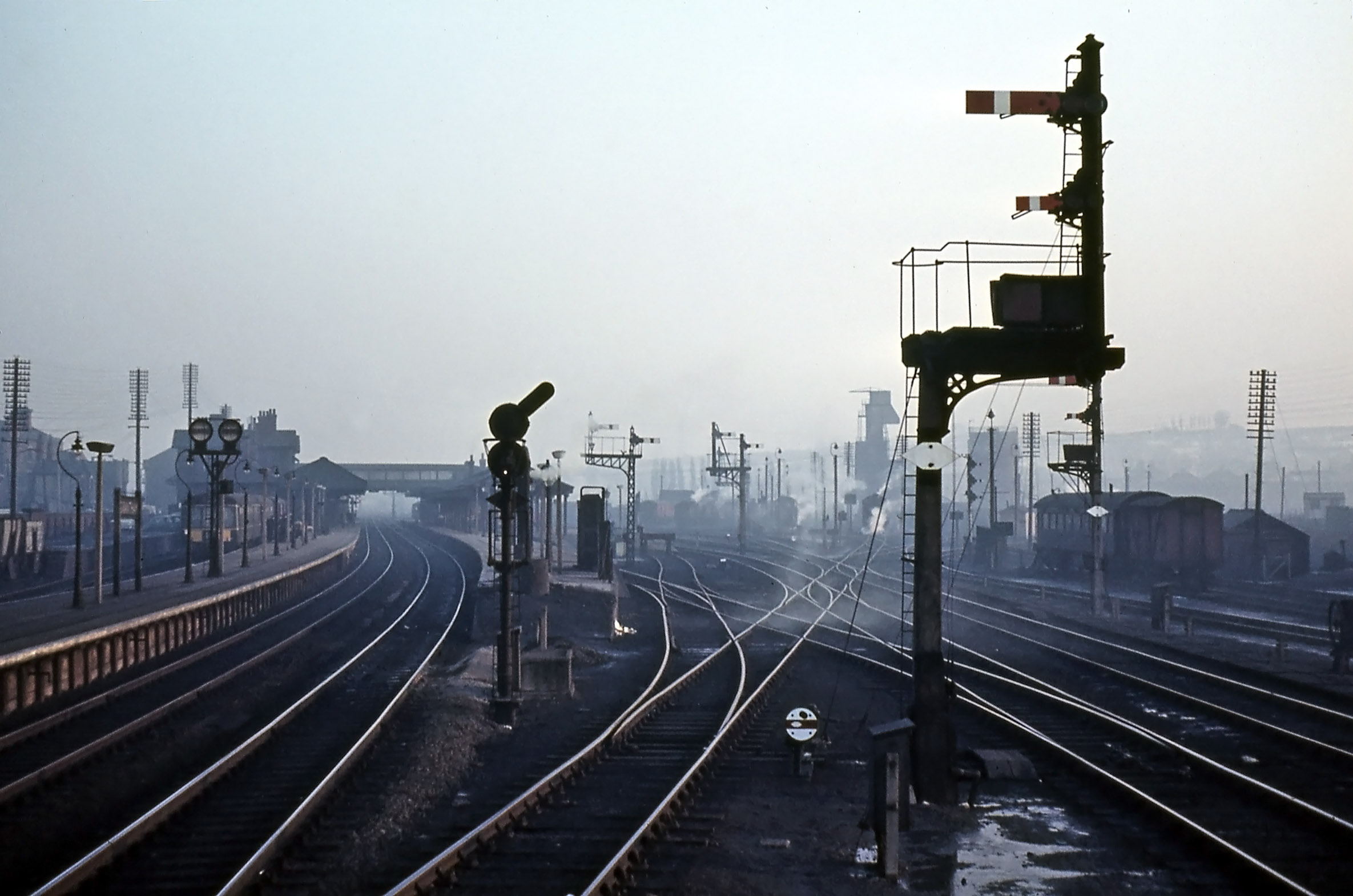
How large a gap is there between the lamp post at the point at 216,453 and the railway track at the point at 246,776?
10.2 metres

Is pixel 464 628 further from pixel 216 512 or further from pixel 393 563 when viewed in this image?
pixel 393 563

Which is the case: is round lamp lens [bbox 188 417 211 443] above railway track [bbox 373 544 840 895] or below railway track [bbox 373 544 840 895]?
above

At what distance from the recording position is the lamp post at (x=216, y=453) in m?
34.0

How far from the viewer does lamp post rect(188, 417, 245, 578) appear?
34.0m

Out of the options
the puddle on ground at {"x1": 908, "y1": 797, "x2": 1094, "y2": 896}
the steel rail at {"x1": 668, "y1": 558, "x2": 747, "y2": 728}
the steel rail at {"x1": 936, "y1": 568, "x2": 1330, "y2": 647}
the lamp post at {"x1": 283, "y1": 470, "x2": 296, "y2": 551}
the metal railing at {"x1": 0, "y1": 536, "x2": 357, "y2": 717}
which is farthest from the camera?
the lamp post at {"x1": 283, "y1": 470, "x2": 296, "y2": 551}

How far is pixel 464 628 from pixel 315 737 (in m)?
15.2

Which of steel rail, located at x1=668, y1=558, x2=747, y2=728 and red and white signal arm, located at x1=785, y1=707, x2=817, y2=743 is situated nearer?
red and white signal arm, located at x1=785, y1=707, x2=817, y2=743

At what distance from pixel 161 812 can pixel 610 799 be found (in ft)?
14.5

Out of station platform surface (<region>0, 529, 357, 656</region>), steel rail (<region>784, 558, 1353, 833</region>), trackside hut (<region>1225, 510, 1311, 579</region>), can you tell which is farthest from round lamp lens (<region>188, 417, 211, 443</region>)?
trackside hut (<region>1225, 510, 1311, 579</region>)

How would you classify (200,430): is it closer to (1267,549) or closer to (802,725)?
(802,725)

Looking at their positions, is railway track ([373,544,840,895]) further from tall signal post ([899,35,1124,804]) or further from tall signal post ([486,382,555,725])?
tall signal post ([899,35,1124,804])

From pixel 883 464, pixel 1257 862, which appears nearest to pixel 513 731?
pixel 1257 862

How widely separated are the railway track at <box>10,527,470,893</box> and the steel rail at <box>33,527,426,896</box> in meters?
0.01

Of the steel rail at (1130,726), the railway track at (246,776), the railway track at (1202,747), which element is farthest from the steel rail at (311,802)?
the railway track at (1202,747)
